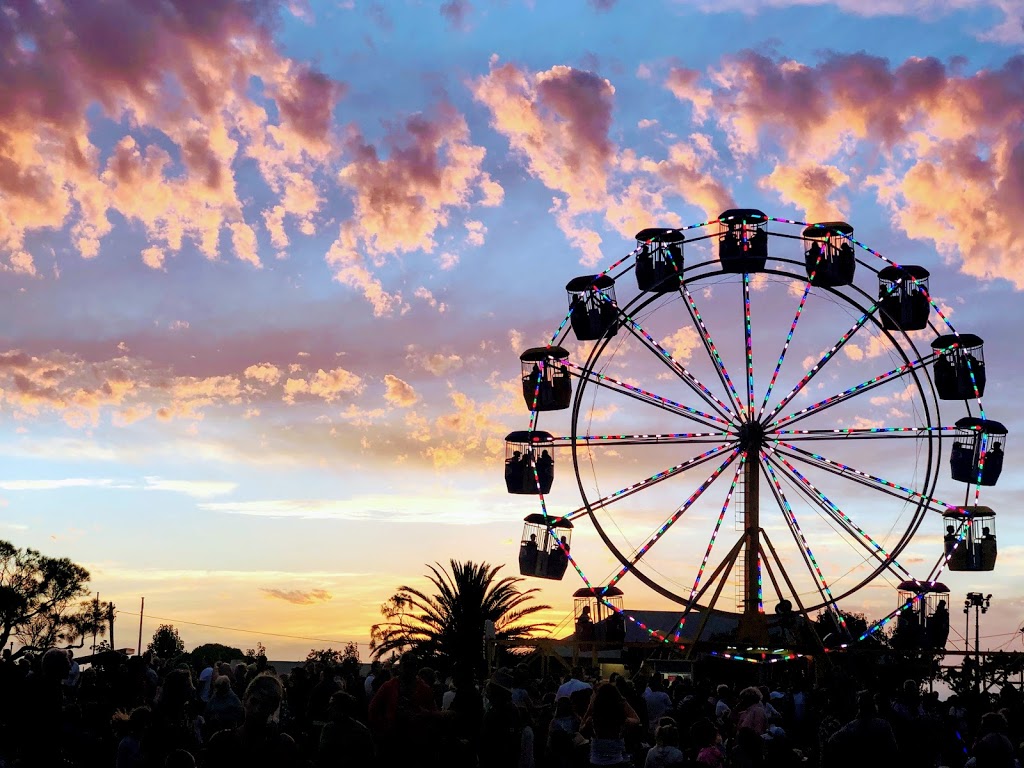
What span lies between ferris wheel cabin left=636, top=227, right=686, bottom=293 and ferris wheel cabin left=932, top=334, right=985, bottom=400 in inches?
253

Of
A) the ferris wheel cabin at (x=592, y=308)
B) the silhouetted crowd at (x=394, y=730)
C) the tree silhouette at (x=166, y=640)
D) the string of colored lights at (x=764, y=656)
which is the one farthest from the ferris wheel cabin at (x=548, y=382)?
the tree silhouette at (x=166, y=640)

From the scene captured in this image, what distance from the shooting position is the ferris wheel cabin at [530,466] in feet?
96.2

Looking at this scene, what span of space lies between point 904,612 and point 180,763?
23765 millimetres

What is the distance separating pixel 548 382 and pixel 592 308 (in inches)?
83.7

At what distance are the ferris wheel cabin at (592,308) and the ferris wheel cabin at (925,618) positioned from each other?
368 inches

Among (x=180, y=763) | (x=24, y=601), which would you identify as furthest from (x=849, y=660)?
(x=24, y=601)

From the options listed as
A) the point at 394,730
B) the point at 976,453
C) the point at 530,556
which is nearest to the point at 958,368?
the point at 976,453

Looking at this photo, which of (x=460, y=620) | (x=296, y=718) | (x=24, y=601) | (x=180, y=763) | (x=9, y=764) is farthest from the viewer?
(x=24, y=601)

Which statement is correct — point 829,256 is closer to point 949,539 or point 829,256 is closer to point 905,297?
point 905,297

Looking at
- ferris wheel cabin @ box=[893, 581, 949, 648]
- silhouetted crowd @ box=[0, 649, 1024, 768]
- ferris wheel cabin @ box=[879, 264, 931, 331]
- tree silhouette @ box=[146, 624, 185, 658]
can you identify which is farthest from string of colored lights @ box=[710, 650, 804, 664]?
tree silhouette @ box=[146, 624, 185, 658]

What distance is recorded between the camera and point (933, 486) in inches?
1032

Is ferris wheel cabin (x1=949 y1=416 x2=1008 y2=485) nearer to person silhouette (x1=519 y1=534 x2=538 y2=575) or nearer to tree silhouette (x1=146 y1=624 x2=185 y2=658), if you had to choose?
person silhouette (x1=519 y1=534 x2=538 y2=575)

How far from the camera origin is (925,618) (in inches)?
1070

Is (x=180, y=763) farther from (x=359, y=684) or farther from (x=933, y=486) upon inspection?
(x=933, y=486)
